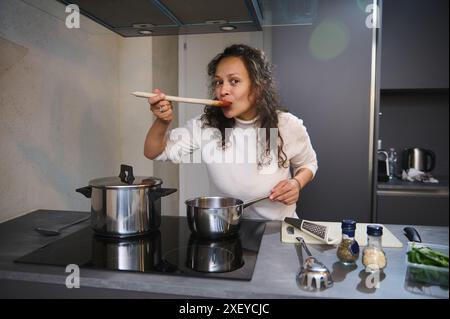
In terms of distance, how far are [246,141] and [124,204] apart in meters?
0.64

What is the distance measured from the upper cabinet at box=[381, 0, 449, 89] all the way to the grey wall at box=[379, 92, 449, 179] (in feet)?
0.91

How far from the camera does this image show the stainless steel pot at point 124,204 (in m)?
1.00

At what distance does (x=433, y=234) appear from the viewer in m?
1.10

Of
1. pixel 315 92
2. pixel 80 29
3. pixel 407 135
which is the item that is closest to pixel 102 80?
pixel 80 29

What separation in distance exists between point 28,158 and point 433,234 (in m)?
1.30

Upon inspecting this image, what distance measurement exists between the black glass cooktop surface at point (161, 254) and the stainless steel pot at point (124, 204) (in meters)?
0.03

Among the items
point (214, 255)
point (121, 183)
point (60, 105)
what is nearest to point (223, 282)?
point (214, 255)

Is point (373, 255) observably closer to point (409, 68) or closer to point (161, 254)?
point (161, 254)

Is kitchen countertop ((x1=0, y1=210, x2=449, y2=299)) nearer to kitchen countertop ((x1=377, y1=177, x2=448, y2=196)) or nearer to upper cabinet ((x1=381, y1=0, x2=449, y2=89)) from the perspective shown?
kitchen countertop ((x1=377, y1=177, x2=448, y2=196))

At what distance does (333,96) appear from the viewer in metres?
2.13

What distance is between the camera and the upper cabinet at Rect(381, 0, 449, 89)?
2.09m

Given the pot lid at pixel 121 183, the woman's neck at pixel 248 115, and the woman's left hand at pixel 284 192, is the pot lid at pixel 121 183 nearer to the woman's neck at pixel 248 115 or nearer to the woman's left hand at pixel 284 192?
the woman's left hand at pixel 284 192

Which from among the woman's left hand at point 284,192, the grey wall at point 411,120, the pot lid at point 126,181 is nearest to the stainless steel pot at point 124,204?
the pot lid at point 126,181

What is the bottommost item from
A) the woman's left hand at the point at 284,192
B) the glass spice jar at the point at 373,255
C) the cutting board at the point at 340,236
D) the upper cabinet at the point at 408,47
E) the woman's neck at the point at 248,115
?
the cutting board at the point at 340,236
